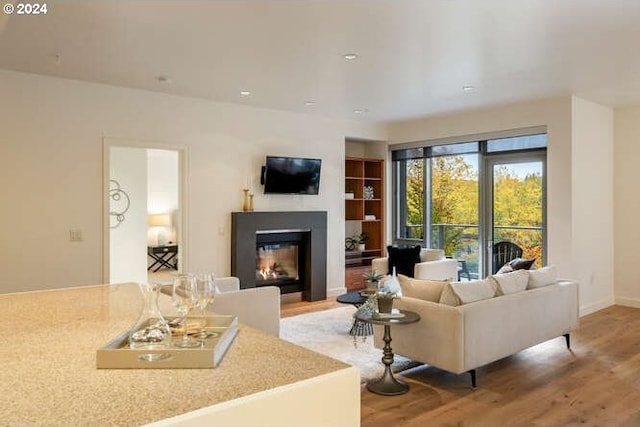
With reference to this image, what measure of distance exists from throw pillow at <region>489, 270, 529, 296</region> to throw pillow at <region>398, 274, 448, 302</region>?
49 centimetres

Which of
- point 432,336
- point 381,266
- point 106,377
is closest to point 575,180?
point 381,266

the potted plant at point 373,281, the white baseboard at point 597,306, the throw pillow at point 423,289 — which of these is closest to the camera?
the throw pillow at point 423,289

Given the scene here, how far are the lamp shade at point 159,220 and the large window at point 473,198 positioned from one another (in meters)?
5.00

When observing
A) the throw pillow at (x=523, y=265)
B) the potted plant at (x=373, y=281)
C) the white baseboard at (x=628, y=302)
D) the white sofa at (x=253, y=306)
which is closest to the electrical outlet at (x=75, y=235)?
Result: the white sofa at (x=253, y=306)

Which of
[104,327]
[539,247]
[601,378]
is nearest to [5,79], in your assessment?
[104,327]

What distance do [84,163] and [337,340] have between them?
3316 mm

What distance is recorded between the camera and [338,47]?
13.2 feet

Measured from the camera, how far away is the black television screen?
21.8 ft

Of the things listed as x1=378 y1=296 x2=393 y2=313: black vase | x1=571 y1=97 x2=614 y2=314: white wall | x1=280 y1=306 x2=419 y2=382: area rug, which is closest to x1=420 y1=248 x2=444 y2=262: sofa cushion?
x1=280 y1=306 x2=419 y2=382: area rug

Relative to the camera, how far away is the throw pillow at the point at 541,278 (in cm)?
436

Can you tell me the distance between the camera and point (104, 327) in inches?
64.1

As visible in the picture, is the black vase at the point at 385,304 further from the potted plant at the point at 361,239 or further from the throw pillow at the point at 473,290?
the potted plant at the point at 361,239

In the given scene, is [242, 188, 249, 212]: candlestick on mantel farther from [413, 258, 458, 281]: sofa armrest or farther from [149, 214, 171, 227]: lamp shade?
[149, 214, 171, 227]: lamp shade

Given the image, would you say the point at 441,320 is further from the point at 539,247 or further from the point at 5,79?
the point at 5,79
